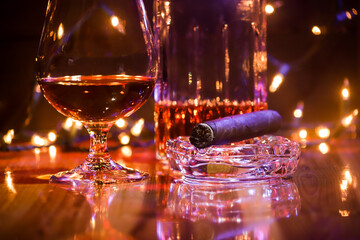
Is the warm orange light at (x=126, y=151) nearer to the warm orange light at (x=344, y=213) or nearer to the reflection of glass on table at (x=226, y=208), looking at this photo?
the reflection of glass on table at (x=226, y=208)

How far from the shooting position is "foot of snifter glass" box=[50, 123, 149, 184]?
74 cm

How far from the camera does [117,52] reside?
30.5 inches

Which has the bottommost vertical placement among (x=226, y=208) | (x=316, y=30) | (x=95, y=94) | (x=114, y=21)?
(x=226, y=208)

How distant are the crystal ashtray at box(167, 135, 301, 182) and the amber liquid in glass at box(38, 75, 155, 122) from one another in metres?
0.09

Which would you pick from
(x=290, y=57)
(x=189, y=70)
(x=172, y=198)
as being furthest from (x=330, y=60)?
(x=172, y=198)

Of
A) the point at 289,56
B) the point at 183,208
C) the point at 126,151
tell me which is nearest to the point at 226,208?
the point at 183,208

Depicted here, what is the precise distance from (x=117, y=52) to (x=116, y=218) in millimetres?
310

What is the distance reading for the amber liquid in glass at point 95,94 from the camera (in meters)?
0.75

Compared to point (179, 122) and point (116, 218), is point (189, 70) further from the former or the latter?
point (116, 218)

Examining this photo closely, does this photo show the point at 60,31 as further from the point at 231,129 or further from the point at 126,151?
the point at 126,151

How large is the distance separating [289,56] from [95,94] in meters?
1.07

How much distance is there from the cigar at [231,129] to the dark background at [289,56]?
2.88ft

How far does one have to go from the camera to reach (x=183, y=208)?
0.57 metres

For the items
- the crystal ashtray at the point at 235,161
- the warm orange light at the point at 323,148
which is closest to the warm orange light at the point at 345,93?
the warm orange light at the point at 323,148
